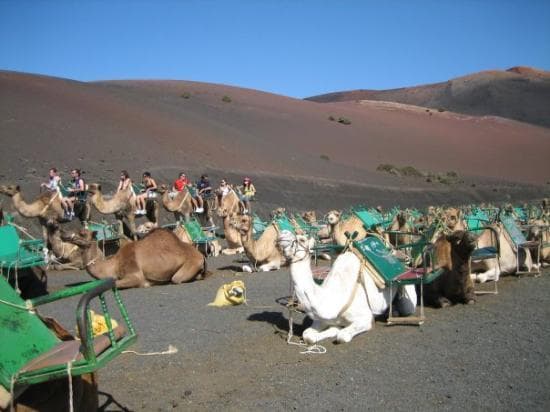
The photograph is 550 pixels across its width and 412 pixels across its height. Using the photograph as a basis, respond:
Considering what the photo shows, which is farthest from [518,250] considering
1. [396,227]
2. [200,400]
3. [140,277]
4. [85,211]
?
[85,211]

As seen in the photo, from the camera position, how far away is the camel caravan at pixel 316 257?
727 centimetres

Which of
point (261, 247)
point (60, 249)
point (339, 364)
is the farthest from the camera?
point (60, 249)

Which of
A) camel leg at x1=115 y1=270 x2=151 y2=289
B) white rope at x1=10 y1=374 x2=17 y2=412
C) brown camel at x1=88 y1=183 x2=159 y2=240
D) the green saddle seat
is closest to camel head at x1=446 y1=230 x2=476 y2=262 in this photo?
the green saddle seat

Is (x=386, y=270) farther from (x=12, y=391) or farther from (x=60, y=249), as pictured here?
(x=60, y=249)

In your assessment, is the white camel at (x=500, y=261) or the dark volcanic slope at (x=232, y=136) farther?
the dark volcanic slope at (x=232, y=136)

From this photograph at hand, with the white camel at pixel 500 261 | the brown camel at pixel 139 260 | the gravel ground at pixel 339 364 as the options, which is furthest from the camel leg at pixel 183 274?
the white camel at pixel 500 261

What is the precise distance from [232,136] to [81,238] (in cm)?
4342

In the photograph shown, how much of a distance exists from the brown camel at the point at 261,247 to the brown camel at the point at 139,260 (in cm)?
202

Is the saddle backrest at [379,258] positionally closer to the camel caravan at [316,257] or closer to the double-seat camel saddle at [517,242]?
the camel caravan at [316,257]

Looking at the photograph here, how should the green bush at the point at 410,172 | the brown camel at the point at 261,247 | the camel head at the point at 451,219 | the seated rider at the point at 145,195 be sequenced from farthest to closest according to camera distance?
1. the green bush at the point at 410,172
2. the seated rider at the point at 145,195
3. the brown camel at the point at 261,247
4. the camel head at the point at 451,219

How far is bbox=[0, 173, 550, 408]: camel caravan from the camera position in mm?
7273

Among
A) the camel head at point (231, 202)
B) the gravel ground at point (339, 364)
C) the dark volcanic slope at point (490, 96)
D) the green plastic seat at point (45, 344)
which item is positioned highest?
the dark volcanic slope at point (490, 96)

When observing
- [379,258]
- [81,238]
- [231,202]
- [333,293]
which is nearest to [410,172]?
[231,202]

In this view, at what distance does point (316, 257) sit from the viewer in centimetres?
1297
